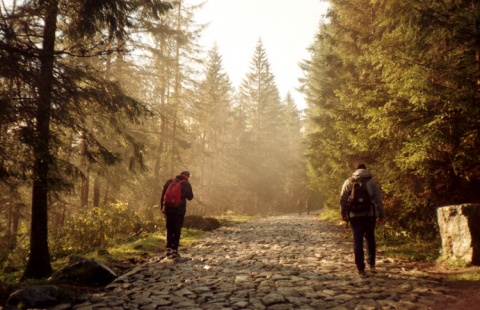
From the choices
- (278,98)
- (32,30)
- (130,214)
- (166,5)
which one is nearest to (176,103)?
(130,214)

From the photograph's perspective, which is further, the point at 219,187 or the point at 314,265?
the point at 219,187

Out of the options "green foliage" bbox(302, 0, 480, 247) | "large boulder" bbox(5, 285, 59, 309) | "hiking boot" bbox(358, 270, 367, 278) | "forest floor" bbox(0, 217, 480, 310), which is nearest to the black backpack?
"hiking boot" bbox(358, 270, 367, 278)

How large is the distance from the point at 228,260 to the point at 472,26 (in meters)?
8.07

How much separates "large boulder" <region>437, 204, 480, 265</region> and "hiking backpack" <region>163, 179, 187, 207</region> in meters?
6.67

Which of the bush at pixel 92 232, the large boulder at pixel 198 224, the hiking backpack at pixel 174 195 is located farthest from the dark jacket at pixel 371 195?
the large boulder at pixel 198 224

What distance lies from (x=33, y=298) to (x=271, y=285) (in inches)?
152

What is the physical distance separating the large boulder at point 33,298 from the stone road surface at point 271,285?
1.43ft

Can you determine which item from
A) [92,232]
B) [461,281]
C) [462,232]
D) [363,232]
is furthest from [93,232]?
[462,232]

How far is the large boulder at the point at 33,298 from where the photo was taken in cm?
455

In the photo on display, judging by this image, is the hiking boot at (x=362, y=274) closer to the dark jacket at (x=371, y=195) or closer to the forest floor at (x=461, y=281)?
the dark jacket at (x=371, y=195)

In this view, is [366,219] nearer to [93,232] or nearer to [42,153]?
[42,153]

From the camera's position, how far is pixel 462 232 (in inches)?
258

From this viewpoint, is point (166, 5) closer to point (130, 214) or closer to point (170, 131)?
point (130, 214)

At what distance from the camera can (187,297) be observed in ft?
17.1
